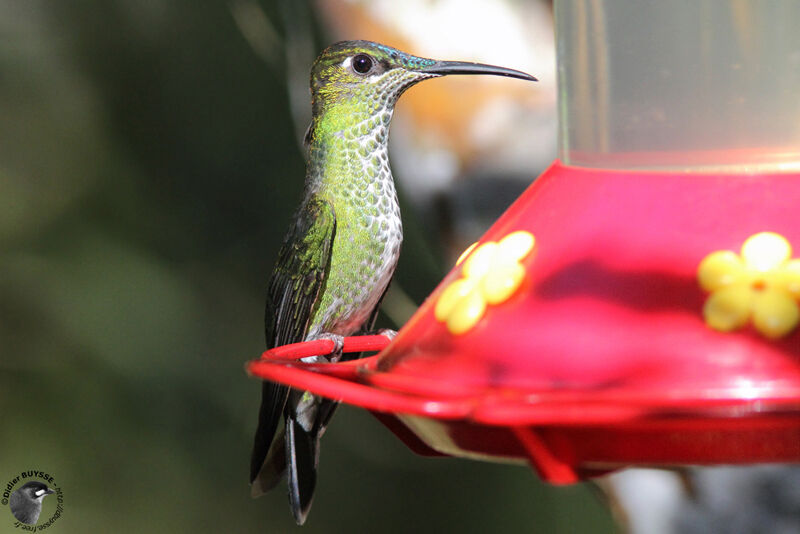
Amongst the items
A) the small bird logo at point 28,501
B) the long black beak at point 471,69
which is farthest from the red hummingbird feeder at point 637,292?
the small bird logo at point 28,501

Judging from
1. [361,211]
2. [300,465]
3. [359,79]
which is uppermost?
[359,79]

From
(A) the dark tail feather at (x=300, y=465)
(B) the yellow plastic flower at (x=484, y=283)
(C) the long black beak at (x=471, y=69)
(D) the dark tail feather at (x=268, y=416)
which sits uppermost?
(B) the yellow plastic flower at (x=484, y=283)

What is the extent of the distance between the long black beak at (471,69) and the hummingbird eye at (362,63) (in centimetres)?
26

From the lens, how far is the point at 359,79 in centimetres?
311

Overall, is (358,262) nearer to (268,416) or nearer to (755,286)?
(268,416)

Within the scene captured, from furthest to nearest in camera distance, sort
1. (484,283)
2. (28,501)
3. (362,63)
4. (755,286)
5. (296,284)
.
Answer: (28,501), (362,63), (296,284), (484,283), (755,286)

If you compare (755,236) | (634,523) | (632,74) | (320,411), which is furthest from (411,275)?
(755,236)

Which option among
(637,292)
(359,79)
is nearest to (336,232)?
(359,79)

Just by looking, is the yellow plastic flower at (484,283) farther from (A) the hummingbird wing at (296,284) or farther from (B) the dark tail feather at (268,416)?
(A) the hummingbird wing at (296,284)

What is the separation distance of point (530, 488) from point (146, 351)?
1.59 meters

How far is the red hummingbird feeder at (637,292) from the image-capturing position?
3.86ft

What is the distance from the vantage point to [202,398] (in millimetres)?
4512

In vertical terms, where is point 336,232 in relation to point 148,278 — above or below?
above

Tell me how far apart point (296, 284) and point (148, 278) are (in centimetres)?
170
